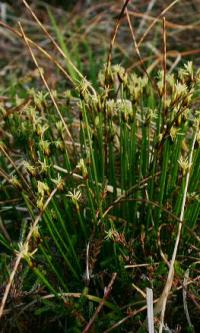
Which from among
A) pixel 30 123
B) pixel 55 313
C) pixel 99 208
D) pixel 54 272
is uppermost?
pixel 30 123

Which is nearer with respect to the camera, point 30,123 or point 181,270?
point 181,270

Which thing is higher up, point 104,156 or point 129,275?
point 104,156

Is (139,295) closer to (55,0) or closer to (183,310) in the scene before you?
(183,310)

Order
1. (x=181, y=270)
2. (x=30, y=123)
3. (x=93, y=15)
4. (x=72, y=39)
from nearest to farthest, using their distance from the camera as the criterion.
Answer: (x=181, y=270) → (x=30, y=123) → (x=72, y=39) → (x=93, y=15)

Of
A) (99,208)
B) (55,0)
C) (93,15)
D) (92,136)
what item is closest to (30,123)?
(92,136)

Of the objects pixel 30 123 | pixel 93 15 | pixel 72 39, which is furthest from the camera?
pixel 93 15

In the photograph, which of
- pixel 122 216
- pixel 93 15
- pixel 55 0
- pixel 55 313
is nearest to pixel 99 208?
pixel 122 216

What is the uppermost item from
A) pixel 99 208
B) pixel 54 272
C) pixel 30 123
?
pixel 30 123

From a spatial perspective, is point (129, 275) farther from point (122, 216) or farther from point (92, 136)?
point (92, 136)

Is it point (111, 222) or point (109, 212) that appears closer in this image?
point (111, 222)
